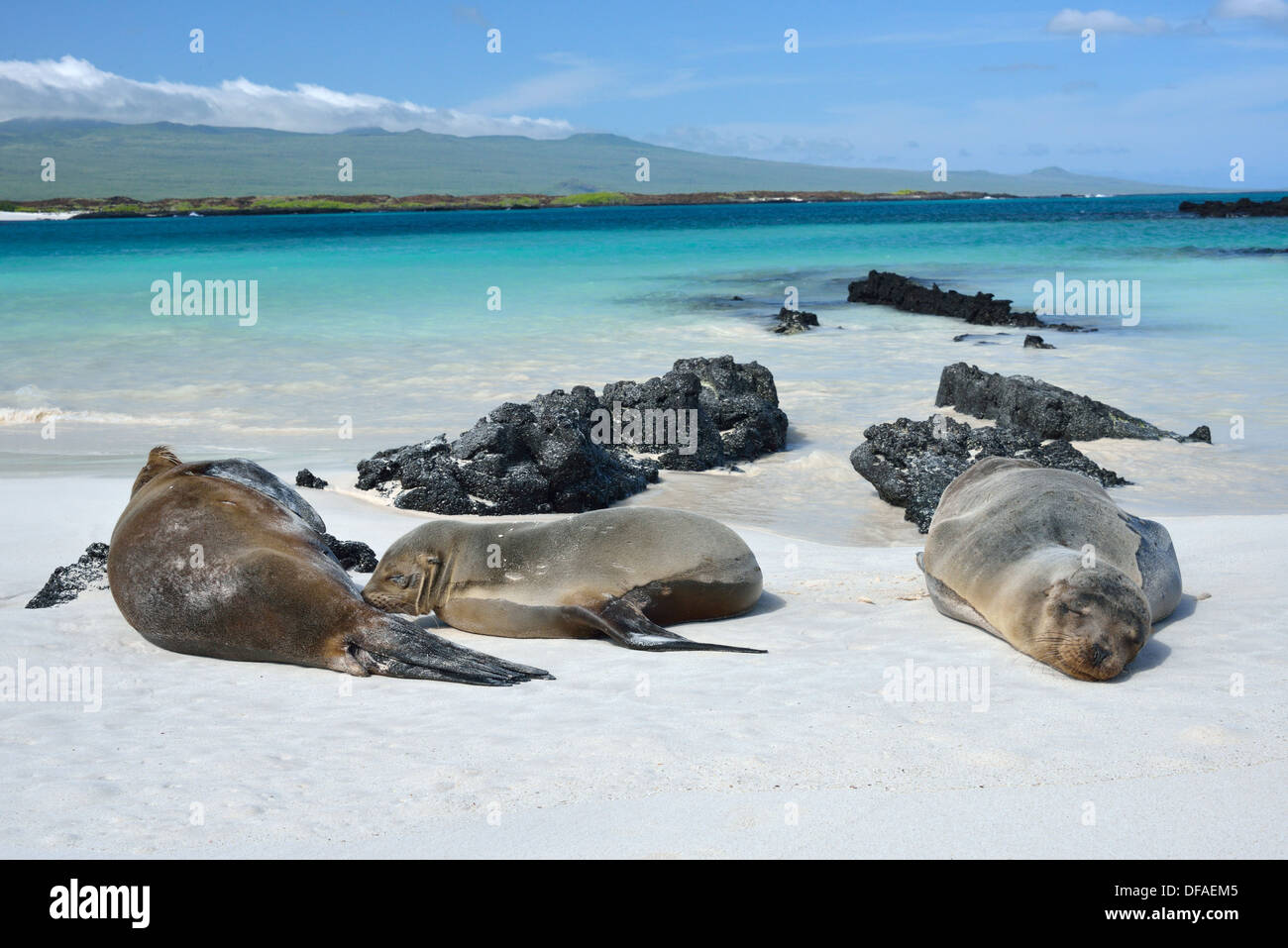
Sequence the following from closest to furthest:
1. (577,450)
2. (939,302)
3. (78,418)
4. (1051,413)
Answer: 1. (577,450)
2. (1051,413)
3. (78,418)
4. (939,302)

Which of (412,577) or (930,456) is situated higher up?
(930,456)

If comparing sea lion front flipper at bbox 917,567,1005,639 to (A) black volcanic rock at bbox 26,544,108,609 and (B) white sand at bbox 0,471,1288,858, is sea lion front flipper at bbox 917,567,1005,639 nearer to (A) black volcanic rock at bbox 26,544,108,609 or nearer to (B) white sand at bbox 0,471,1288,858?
(B) white sand at bbox 0,471,1288,858

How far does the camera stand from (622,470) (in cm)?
1000

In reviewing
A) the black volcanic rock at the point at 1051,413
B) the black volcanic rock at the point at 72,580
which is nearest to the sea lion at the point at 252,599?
the black volcanic rock at the point at 72,580

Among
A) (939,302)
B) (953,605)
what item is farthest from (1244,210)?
(953,605)

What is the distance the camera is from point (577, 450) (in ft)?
30.6

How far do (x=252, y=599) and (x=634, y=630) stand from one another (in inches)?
68.7

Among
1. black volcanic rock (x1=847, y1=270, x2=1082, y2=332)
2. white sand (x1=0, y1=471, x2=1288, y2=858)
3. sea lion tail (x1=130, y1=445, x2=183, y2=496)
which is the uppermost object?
black volcanic rock (x1=847, y1=270, x2=1082, y2=332)

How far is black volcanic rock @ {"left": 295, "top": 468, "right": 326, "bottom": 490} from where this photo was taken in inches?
380

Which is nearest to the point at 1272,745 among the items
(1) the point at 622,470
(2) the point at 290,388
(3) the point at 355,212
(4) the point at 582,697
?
(4) the point at 582,697

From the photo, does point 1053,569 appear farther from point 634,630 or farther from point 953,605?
point 634,630

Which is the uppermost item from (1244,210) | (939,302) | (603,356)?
(1244,210)

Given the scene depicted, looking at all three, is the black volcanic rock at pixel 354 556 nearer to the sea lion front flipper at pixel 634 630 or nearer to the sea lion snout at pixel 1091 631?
the sea lion front flipper at pixel 634 630

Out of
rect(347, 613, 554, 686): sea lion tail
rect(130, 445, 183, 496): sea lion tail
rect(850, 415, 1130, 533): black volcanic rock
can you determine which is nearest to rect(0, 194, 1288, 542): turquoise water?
rect(850, 415, 1130, 533): black volcanic rock
